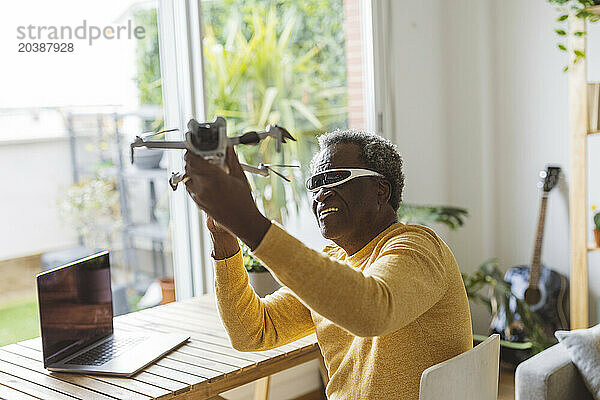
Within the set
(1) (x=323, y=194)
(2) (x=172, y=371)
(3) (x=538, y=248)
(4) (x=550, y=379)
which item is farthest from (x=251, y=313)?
(3) (x=538, y=248)

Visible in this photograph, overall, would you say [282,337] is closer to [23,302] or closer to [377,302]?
[377,302]

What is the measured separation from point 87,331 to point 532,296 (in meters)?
2.20

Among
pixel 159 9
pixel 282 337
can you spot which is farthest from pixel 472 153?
pixel 282 337

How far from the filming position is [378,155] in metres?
1.63

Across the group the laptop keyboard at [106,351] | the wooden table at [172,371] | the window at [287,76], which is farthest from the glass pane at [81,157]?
the laptop keyboard at [106,351]

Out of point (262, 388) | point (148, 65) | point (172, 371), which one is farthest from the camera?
point (148, 65)

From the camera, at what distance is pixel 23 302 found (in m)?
2.67

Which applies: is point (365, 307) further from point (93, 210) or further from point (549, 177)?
point (549, 177)

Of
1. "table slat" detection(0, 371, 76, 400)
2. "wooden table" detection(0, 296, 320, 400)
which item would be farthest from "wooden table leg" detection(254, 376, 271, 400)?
"table slat" detection(0, 371, 76, 400)

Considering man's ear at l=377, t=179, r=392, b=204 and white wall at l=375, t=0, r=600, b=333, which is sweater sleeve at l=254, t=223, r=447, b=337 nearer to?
man's ear at l=377, t=179, r=392, b=204

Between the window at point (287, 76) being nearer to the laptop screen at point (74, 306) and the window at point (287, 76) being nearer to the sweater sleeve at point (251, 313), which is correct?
the laptop screen at point (74, 306)

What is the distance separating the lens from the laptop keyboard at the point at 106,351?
207cm

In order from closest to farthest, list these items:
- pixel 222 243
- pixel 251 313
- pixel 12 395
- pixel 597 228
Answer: pixel 222 243, pixel 251 313, pixel 12 395, pixel 597 228

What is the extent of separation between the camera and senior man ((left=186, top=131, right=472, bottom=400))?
4.05 ft
